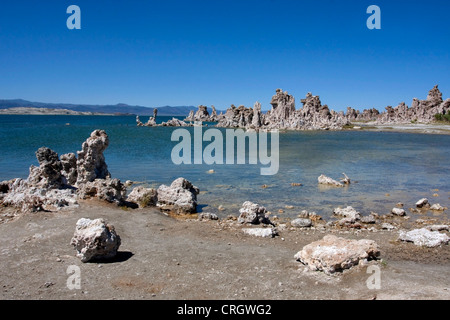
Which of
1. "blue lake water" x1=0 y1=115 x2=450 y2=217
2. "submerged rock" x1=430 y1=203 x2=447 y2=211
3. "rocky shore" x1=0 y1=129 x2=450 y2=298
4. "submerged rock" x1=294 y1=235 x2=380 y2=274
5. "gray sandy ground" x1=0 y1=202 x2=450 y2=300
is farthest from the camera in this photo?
"blue lake water" x1=0 y1=115 x2=450 y2=217

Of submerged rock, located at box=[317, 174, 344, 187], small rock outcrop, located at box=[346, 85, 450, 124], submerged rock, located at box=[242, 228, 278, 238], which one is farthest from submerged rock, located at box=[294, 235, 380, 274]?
small rock outcrop, located at box=[346, 85, 450, 124]

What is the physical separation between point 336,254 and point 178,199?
8994 mm

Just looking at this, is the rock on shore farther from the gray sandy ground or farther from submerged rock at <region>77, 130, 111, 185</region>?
the gray sandy ground

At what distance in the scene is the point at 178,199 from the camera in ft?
52.7

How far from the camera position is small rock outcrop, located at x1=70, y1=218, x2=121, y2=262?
8.99 metres

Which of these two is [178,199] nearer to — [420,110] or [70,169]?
[70,169]

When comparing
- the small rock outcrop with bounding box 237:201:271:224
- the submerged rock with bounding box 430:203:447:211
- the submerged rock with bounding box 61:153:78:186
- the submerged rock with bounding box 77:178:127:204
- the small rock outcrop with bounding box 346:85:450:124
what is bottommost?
the submerged rock with bounding box 430:203:447:211

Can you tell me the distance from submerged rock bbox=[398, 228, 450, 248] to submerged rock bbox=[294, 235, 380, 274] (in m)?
3.21

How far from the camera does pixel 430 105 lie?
111 m

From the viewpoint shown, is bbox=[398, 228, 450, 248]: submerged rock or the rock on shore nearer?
bbox=[398, 228, 450, 248]: submerged rock

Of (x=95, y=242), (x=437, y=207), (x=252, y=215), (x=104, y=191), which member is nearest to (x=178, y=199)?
(x=104, y=191)

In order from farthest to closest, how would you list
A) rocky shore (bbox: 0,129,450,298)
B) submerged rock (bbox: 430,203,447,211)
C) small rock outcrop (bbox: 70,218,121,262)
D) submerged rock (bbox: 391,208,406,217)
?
1. submerged rock (bbox: 430,203,447,211)
2. submerged rock (bbox: 391,208,406,217)
3. small rock outcrop (bbox: 70,218,121,262)
4. rocky shore (bbox: 0,129,450,298)
